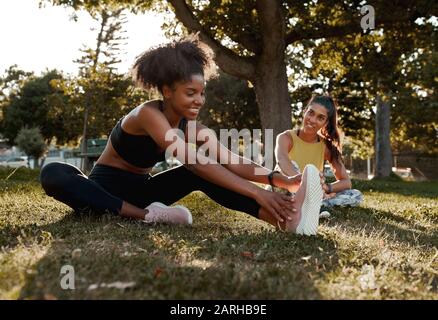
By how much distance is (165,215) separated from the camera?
172 inches

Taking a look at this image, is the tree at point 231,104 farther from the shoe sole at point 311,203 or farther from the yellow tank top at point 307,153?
the shoe sole at point 311,203

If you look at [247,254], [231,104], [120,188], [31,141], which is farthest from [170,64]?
[31,141]

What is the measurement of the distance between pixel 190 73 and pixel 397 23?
39.9 feet

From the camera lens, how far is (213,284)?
2.40m

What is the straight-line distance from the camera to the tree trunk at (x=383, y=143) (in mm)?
26859

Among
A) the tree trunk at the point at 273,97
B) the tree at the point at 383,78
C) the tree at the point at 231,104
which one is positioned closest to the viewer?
the tree trunk at the point at 273,97

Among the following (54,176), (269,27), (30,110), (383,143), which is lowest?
(54,176)

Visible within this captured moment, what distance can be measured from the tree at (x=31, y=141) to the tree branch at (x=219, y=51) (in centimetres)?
3371

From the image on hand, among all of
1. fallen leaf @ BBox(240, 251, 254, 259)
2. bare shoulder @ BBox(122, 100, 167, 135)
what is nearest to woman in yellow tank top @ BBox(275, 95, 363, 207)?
bare shoulder @ BBox(122, 100, 167, 135)

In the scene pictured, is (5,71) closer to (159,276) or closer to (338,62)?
(338,62)

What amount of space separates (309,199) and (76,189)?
1.85m

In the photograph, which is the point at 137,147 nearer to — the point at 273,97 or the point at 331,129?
the point at 331,129

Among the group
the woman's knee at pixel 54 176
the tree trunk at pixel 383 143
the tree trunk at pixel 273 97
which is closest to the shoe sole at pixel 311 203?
the woman's knee at pixel 54 176

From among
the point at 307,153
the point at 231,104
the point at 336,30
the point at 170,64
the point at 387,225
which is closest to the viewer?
the point at 170,64
